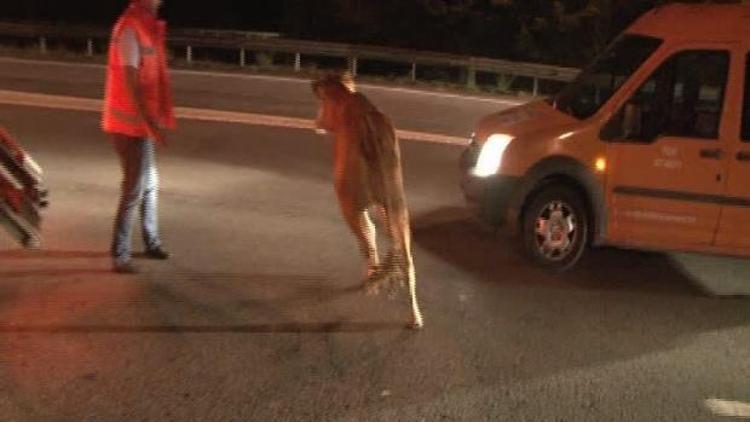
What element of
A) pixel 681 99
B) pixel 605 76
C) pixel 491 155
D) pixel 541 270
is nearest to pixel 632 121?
pixel 681 99

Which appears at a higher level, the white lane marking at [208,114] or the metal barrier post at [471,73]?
the metal barrier post at [471,73]

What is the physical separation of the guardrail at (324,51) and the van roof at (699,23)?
13039 millimetres

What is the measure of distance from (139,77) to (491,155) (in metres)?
2.66

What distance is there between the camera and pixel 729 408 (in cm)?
514

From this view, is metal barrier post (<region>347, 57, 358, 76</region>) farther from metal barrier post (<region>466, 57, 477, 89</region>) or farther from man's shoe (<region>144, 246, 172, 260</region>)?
man's shoe (<region>144, 246, 172, 260</region>)

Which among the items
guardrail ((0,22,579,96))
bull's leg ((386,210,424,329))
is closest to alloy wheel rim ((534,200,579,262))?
bull's leg ((386,210,424,329))

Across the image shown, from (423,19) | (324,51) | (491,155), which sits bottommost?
(491,155)

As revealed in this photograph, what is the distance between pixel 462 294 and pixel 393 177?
1134 mm

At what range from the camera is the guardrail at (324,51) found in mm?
21484

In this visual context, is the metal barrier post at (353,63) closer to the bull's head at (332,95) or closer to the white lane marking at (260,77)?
the white lane marking at (260,77)

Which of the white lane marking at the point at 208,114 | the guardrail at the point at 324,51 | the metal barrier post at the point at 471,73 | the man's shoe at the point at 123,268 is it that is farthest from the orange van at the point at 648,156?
the metal barrier post at the point at 471,73

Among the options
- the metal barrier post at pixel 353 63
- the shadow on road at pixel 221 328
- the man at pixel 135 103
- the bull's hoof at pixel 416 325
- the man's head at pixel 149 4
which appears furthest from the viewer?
the metal barrier post at pixel 353 63

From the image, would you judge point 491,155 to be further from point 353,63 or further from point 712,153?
point 353,63

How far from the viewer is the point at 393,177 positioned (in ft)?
20.2
